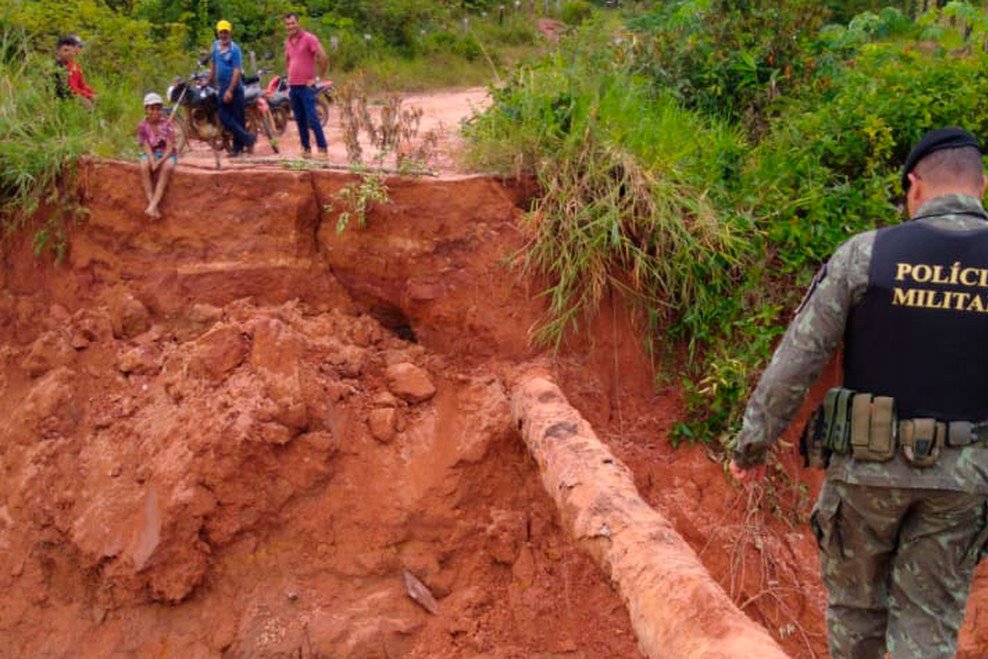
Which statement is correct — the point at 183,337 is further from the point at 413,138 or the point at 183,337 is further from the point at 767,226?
the point at 767,226

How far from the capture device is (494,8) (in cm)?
1511

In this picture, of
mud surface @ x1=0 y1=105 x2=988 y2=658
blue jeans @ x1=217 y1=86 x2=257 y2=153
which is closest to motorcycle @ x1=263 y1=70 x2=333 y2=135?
blue jeans @ x1=217 y1=86 x2=257 y2=153

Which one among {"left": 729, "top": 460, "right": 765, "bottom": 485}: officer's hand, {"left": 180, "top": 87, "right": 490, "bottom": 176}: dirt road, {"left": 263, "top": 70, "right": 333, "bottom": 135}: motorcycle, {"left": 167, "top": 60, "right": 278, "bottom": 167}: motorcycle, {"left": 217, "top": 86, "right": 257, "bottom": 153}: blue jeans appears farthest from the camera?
{"left": 263, "top": 70, "right": 333, "bottom": 135}: motorcycle

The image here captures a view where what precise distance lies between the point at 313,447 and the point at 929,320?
2.84m

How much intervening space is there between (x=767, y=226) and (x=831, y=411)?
6.97ft

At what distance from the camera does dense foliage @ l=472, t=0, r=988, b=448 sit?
183 inches

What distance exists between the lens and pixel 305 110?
6457 mm

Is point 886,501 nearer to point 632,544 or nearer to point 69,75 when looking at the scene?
point 632,544

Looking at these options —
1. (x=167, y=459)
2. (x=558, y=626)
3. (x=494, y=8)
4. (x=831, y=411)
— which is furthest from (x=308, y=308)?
(x=494, y=8)

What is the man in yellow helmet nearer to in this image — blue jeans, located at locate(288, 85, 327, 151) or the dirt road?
the dirt road

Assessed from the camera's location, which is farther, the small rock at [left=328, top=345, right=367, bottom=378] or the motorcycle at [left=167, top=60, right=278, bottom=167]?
the motorcycle at [left=167, top=60, right=278, bottom=167]

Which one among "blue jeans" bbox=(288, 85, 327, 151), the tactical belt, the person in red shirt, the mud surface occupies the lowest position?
the mud surface

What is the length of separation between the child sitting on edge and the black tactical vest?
140 inches

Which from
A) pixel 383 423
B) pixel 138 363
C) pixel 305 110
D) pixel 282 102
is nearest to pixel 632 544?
pixel 383 423
